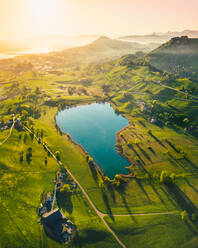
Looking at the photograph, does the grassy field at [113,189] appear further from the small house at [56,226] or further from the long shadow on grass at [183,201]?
the small house at [56,226]

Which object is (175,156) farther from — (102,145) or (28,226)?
(28,226)

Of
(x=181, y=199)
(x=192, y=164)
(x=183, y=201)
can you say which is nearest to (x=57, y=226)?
(x=181, y=199)

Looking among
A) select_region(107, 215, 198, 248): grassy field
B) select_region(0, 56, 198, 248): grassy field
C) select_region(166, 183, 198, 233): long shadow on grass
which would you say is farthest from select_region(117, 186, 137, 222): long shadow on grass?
select_region(166, 183, 198, 233): long shadow on grass

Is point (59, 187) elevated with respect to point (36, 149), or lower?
lower

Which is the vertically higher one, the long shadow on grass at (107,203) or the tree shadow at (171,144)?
the tree shadow at (171,144)

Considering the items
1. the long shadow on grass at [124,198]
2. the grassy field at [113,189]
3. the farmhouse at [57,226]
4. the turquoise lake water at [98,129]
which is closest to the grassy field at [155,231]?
the grassy field at [113,189]

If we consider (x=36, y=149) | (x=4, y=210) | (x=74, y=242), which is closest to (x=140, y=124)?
(x=36, y=149)

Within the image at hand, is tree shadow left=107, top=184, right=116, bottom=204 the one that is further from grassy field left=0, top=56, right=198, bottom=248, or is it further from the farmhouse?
the farmhouse

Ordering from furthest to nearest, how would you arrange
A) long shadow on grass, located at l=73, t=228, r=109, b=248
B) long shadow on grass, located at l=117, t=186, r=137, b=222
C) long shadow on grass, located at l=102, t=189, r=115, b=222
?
long shadow on grass, located at l=117, t=186, r=137, b=222 → long shadow on grass, located at l=102, t=189, r=115, b=222 → long shadow on grass, located at l=73, t=228, r=109, b=248

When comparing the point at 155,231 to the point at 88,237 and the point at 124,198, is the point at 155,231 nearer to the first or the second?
the point at 124,198
